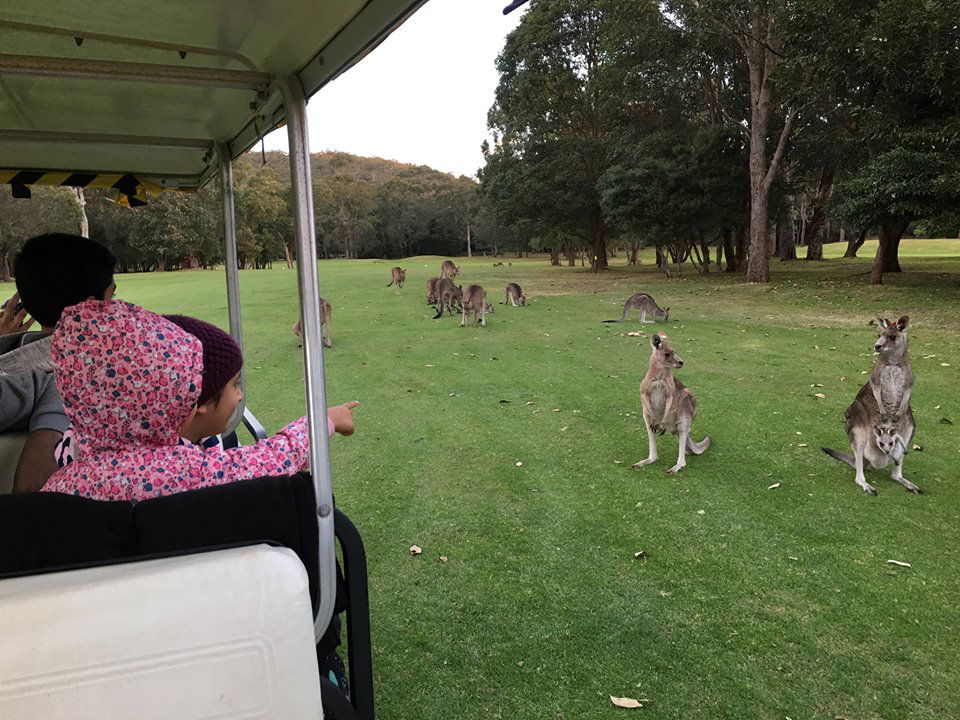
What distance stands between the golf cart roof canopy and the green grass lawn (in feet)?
7.35

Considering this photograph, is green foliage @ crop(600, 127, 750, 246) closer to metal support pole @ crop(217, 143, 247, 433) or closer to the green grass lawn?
the green grass lawn

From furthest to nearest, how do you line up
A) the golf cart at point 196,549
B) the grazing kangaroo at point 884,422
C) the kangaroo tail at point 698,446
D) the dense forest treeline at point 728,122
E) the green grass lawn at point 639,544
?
the dense forest treeline at point 728,122, the kangaroo tail at point 698,446, the grazing kangaroo at point 884,422, the green grass lawn at point 639,544, the golf cart at point 196,549

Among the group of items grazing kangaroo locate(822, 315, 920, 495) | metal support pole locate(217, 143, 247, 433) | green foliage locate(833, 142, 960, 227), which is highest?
green foliage locate(833, 142, 960, 227)

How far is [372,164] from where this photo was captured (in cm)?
10662

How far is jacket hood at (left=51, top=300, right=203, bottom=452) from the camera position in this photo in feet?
4.59

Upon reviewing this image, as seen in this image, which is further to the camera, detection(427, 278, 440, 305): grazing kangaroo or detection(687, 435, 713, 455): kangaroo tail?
detection(427, 278, 440, 305): grazing kangaroo

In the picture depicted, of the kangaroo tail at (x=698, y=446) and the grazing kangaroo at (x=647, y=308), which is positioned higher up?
the grazing kangaroo at (x=647, y=308)

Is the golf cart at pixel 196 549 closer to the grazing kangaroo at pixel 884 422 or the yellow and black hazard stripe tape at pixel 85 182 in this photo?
the yellow and black hazard stripe tape at pixel 85 182

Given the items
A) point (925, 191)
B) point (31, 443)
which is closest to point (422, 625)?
point (31, 443)

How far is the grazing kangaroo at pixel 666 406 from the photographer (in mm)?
5078

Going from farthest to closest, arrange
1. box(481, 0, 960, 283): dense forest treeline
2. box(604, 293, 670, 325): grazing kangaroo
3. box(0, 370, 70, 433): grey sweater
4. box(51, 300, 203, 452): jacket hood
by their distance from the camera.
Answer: box(481, 0, 960, 283): dense forest treeline → box(604, 293, 670, 325): grazing kangaroo → box(0, 370, 70, 433): grey sweater → box(51, 300, 203, 452): jacket hood

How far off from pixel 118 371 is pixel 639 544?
312 cm

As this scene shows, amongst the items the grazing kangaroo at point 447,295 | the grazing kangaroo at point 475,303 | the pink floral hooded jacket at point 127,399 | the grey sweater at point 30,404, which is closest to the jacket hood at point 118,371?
the pink floral hooded jacket at point 127,399

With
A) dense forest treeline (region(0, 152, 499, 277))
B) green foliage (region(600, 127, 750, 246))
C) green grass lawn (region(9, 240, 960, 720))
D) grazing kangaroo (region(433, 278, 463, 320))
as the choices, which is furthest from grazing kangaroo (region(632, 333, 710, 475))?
dense forest treeline (region(0, 152, 499, 277))
